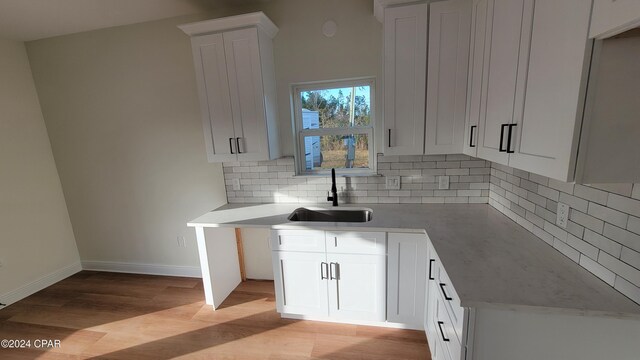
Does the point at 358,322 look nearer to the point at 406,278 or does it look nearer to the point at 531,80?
the point at 406,278

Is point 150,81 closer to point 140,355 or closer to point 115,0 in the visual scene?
point 115,0

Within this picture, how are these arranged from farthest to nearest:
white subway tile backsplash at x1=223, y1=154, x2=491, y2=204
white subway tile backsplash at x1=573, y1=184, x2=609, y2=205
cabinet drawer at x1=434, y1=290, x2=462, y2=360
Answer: white subway tile backsplash at x1=223, y1=154, x2=491, y2=204 → cabinet drawer at x1=434, y1=290, x2=462, y2=360 → white subway tile backsplash at x1=573, y1=184, x2=609, y2=205

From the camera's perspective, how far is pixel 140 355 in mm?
1892

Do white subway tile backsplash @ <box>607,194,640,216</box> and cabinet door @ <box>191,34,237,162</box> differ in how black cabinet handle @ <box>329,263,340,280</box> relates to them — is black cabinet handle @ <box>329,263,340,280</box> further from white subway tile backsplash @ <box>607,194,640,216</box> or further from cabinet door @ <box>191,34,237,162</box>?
white subway tile backsplash @ <box>607,194,640,216</box>

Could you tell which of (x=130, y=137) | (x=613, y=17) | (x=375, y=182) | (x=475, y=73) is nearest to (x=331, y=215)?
(x=375, y=182)

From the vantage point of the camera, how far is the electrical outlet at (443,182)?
2.23 metres

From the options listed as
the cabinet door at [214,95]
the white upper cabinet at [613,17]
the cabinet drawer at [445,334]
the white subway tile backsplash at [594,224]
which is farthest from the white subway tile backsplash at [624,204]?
the cabinet door at [214,95]

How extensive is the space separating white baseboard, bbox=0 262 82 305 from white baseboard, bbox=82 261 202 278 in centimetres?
12

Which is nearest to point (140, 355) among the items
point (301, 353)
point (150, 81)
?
point (301, 353)

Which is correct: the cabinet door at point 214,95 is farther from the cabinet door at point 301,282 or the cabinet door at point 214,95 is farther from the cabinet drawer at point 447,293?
the cabinet drawer at point 447,293

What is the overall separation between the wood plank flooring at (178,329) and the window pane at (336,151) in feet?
4.49

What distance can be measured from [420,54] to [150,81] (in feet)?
8.09

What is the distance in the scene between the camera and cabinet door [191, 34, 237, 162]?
82.7 inches

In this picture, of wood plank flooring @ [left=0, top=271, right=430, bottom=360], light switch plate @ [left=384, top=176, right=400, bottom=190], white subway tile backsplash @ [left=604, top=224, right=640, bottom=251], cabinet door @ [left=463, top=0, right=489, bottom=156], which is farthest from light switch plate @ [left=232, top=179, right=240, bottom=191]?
white subway tile backsplash @ [left=604, top=224, right=640, bottom=251]
